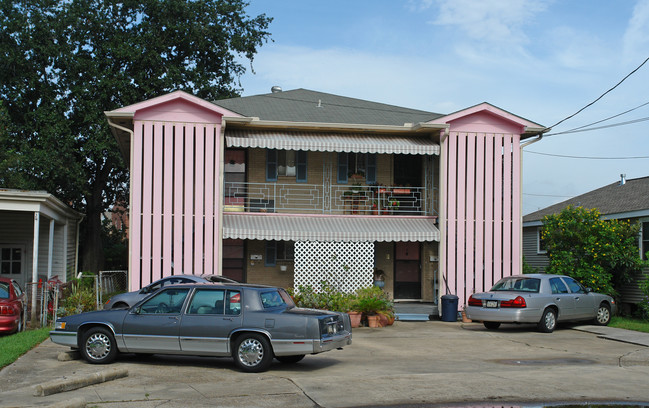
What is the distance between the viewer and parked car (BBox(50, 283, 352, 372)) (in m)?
10.8

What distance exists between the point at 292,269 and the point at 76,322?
12080 millimetres

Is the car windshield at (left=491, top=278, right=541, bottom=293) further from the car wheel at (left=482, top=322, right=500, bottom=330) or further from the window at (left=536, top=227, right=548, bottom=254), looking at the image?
the window at (left=536, top=227, right=548, bottom=254)

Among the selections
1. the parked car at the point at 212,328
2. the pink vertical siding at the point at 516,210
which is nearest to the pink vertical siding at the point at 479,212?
the pink vertical siding at the point at 516,210

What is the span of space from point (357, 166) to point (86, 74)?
15.6m

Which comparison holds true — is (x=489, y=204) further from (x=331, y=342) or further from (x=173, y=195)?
(x=331, y=342)

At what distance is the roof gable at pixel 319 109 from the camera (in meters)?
22.8

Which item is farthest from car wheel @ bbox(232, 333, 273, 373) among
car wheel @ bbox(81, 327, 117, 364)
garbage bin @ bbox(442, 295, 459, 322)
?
garbage bin @ bbox(442, 295, 459, 322)

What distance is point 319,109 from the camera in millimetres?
24641

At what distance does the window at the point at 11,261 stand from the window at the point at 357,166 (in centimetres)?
1349

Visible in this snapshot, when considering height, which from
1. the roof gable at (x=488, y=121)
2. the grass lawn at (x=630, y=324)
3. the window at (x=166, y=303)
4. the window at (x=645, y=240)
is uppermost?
the roof gable at (x=488, y=121)

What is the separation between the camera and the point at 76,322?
11.4 m

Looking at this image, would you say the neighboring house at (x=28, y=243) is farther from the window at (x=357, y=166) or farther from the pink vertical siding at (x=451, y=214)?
the pink vertical siding at (x=451, y=214)

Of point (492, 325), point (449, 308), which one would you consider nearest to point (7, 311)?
point (492, 325)

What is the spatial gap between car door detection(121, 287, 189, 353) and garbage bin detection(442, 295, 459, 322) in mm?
11169
